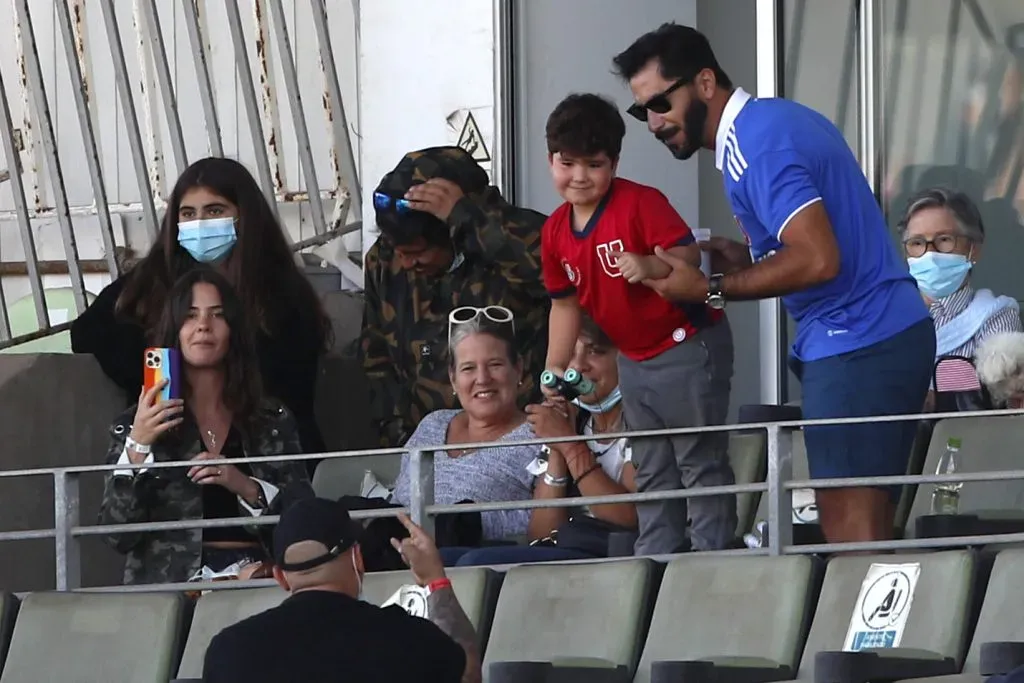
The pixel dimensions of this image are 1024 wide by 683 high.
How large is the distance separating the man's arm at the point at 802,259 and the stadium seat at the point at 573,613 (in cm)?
75

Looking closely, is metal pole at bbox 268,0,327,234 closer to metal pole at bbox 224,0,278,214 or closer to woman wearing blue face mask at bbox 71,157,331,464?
metal pole at bbox 224,0,278,214

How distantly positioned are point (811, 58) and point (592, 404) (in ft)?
7.64

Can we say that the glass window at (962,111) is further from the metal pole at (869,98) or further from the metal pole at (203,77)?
the metal pole at (203,77)

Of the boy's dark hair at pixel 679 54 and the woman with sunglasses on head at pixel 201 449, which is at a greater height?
the boy's dark hair at pixel 679 54

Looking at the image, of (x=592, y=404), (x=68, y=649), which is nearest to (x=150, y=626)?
(x=68, y=649)

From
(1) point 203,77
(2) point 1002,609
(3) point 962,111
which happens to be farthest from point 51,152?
(2) point 1002,609

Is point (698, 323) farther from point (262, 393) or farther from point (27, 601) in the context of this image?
point (27, 601)

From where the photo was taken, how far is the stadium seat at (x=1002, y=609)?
4391 millimetres

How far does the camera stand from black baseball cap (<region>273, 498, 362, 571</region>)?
13.5 ft

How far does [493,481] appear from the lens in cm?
608

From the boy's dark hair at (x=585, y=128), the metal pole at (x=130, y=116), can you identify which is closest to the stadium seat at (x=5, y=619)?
the boy's dark hair at (x=585, y=128)

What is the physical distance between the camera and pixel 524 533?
19.9 ft

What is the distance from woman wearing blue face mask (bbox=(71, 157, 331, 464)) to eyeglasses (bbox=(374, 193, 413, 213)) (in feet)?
1.07

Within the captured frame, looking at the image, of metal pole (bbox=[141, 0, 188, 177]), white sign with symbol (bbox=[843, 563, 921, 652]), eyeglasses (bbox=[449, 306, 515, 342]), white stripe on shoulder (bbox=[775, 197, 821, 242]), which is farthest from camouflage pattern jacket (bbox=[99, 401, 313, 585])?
metal pole (bbox=[141, 0, 188, 177])
